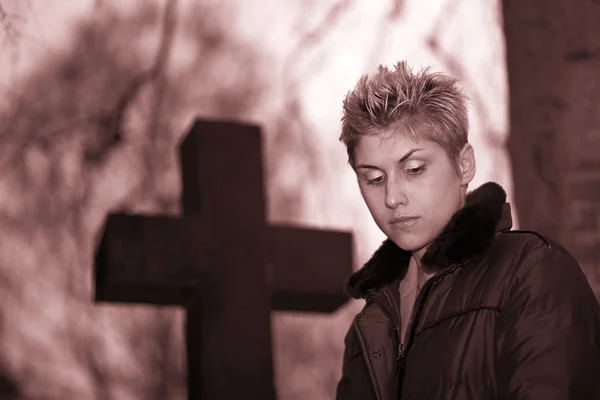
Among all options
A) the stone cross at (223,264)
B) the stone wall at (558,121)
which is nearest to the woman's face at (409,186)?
the stone cross at (223,264)

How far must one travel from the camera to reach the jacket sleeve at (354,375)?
1373mm

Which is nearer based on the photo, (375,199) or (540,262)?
(540,262)

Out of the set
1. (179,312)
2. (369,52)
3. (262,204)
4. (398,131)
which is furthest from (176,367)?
(398,131)

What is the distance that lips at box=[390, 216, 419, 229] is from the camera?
1.29 metres

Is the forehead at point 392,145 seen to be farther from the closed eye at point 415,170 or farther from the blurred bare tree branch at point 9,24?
the blurred bare tree branch at point 9,24

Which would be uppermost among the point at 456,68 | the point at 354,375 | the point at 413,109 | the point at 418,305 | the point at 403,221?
the point at 456,68

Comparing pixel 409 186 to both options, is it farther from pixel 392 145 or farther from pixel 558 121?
pixel 558 121

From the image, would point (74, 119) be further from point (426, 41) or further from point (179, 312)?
point (426, 41)

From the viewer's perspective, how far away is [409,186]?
50.7 inches

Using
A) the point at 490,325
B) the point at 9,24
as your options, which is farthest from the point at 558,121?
the point at 490,325

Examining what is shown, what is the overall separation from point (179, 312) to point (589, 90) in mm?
1241

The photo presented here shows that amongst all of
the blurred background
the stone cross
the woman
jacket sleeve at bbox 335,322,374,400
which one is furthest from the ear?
the blurred background

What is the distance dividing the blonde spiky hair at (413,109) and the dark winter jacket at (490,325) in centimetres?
9

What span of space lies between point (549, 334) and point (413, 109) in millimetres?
335
